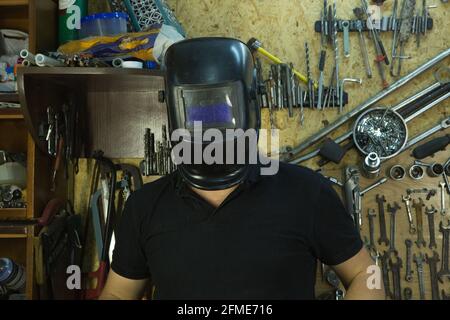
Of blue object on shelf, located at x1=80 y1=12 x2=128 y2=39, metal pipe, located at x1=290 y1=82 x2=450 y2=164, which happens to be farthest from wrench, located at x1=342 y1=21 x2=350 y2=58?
blue object on shelf, located at x1=80 y1=12 x2=128 y2=39

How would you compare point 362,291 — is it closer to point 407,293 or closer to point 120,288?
point 120,288

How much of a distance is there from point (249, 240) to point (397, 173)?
982 mm

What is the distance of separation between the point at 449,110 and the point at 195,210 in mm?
1286

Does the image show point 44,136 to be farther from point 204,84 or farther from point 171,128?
point 204,84

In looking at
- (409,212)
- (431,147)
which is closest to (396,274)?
(409,212)

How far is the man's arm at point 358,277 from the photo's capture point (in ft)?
3.93

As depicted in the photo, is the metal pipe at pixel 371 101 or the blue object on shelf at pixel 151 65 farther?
the metal pipe at pixel 371 101

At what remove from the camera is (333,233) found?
3.97ft

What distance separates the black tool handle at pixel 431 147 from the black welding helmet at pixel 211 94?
0.93 meters

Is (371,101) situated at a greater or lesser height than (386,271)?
greater

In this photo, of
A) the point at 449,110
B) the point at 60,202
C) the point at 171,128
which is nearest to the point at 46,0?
the point at 60,202

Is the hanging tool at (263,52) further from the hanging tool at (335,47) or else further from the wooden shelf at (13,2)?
the wooden shelf at (13,2)

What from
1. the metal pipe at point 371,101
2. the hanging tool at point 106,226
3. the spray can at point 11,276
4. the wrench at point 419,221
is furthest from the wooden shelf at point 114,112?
the wrench at point 419,221

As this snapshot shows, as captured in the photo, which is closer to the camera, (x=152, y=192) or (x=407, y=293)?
(x=152, y=192)
